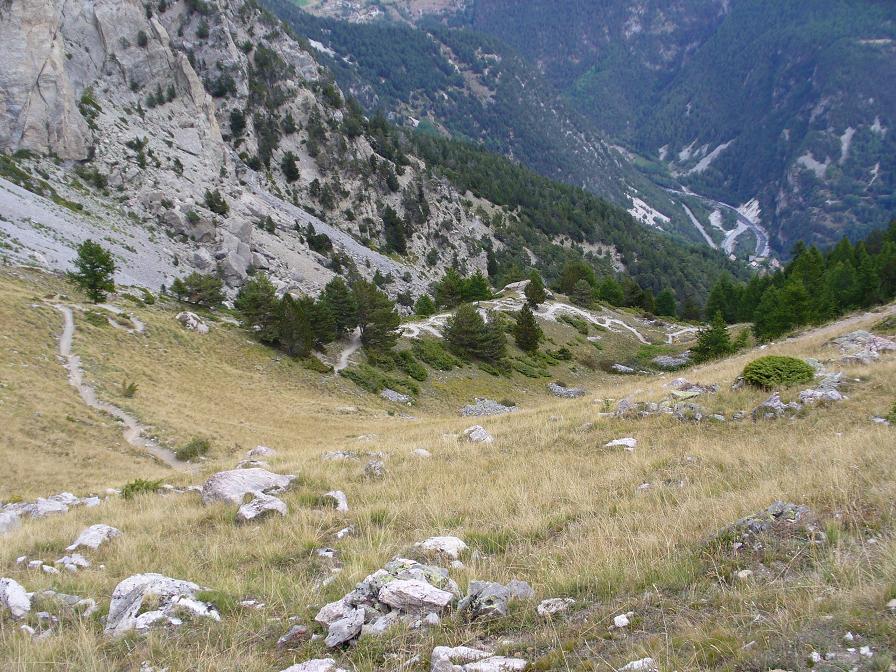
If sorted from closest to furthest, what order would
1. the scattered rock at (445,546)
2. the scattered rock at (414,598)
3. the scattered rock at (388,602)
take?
the scattered rock at (388,602) → the scattered rock at (414,598) → the scattered rock at (445,546)

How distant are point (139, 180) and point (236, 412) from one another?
60343 millimetres

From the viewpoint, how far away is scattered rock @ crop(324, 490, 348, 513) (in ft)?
28.1

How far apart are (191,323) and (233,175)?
211 ft

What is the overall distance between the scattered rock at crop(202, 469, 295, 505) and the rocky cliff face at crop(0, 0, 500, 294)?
4471 centimetres

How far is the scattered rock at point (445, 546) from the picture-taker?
5980 millimetres

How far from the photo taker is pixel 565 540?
6.04m

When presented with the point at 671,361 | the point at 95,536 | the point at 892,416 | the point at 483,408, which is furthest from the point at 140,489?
the point at 671,361

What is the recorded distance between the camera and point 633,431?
11.8 m

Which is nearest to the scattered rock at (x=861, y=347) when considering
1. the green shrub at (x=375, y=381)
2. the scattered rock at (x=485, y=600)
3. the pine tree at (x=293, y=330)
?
the scattered rock at (x=485, y=600)

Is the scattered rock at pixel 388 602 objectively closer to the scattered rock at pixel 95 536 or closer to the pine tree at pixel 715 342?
the scattered rock at pixel 95 536

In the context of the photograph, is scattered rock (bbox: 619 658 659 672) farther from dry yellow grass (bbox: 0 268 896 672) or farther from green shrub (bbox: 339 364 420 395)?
green shrub (bbox: 339 364 420 395)

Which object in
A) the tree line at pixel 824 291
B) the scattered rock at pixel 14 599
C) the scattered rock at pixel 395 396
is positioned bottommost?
the scattered rock at pixel 395 396

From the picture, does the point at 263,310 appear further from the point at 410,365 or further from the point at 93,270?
the point at 410,365

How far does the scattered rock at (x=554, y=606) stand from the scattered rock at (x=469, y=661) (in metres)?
0.68
